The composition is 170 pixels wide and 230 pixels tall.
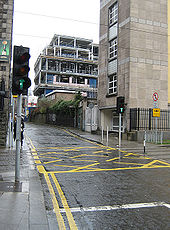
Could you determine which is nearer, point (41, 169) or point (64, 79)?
point (41, 169)

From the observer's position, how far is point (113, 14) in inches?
966

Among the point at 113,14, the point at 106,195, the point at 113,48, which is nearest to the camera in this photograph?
the point at 106,195

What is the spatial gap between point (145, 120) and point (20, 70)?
52.5 ft

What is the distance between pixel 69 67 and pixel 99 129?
141ft

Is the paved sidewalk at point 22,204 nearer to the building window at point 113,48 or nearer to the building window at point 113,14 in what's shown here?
the building window at point 113,48

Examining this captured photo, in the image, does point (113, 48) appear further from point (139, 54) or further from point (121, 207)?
point (121, 207)

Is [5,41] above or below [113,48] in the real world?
below

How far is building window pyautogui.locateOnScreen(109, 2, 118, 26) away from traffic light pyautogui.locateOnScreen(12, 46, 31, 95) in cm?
1975

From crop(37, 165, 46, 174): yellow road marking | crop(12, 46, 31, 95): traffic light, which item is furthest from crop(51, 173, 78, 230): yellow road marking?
crop(12, 46, 31, 95): traffic light

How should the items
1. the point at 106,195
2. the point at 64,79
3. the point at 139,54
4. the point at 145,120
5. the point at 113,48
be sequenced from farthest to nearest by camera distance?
the point at 64,79 < the point at 113,48 < the point at 139,54 < the point at 145,120 < the point at 106,195

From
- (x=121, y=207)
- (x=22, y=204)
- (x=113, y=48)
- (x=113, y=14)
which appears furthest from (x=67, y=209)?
(x=113, y=14)

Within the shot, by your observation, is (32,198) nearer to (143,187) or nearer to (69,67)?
(143,187)

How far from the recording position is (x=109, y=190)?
5.81m

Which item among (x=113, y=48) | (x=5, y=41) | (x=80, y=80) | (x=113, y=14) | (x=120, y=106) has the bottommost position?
(x=120, y=106)
